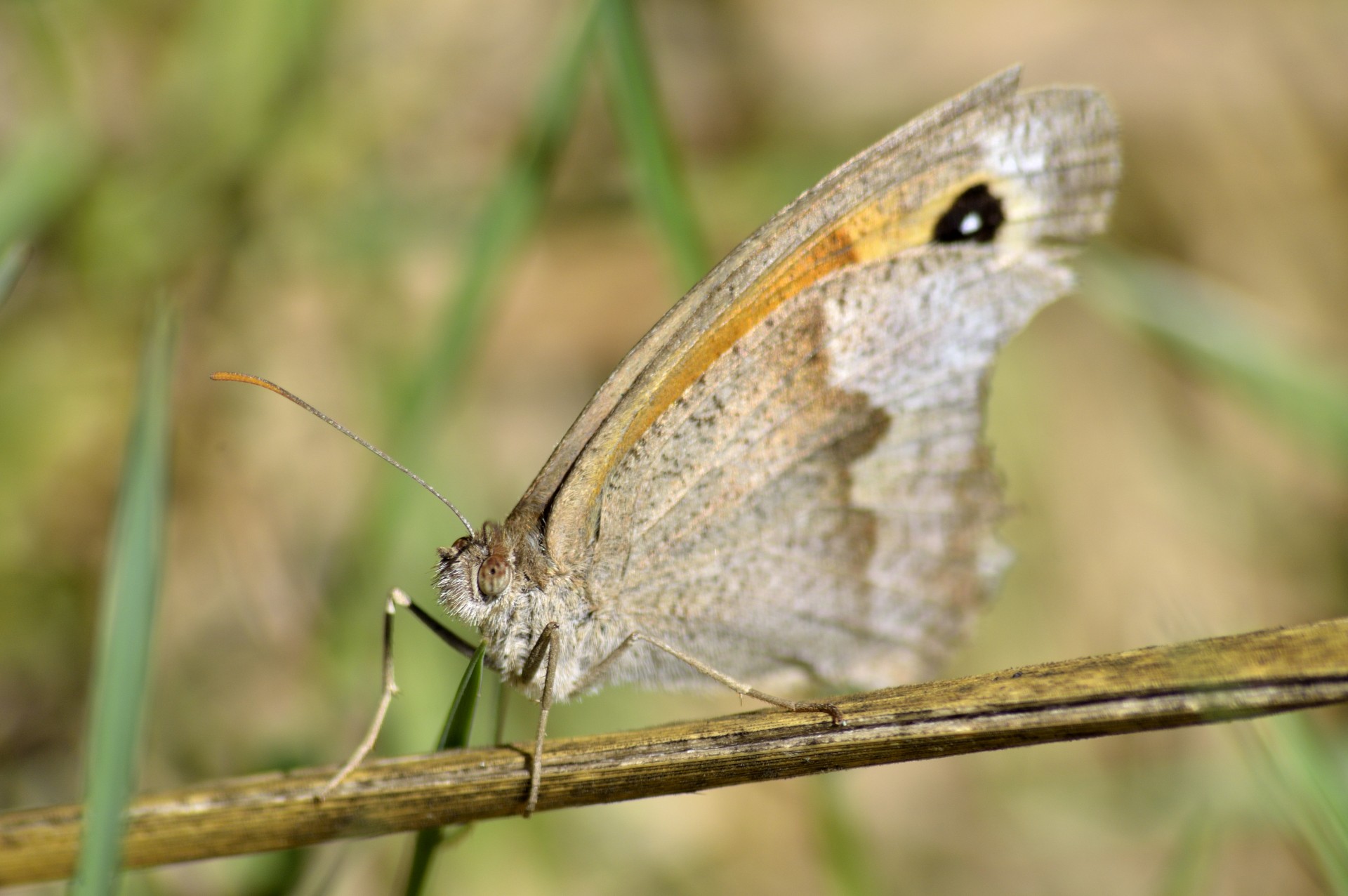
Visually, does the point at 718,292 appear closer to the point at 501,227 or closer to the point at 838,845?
the point at 501,227

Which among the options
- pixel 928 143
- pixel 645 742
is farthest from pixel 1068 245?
pixel 645 742

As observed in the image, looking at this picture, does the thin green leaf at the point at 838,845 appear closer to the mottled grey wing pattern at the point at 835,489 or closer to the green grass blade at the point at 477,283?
the mottled grey wing pattern at the point at 835,489

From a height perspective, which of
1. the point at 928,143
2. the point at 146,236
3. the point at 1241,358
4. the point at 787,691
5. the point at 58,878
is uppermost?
the point at 146,236

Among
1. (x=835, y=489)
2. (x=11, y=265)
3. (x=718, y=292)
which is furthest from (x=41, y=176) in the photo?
A: (x=835, y=489)

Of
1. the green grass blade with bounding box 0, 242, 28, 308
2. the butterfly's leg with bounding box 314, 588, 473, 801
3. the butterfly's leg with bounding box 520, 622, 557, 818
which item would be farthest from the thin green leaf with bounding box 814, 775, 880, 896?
the green grass blade with bounding box 0, 242, 28, 308

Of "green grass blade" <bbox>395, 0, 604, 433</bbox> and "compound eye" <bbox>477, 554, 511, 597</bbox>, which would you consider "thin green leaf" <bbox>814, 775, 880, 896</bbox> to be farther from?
"green grass blade" <bbox>395, 0, 604, 433</bbox>

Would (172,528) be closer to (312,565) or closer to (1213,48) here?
(312,565)

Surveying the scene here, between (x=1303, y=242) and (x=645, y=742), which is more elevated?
(x=1303, y=242)
